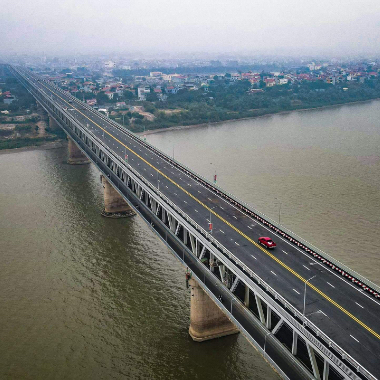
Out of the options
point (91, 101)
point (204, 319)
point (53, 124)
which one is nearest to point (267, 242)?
point (204, 319)

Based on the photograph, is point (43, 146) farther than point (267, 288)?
Yes

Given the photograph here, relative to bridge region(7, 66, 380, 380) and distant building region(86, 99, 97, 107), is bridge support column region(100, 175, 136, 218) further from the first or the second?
distant building region(86, 99, 97, 107)

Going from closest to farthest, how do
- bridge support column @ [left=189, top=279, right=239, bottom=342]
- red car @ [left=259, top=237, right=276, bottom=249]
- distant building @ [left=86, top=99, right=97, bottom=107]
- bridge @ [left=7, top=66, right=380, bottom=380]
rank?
bridge @ [left=7, top=66, right=380, bottom=380] → red car @ [left=259, top=237, right=276, bottom=249] → bridge support column @ [left=189, top=279, right=239, bottom=342] → distant building @ [left=86, top=99, right=97, bottom=107]

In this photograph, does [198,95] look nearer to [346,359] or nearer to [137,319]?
[137,319]

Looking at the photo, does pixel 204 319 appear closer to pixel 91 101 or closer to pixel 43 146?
pixel 43 146

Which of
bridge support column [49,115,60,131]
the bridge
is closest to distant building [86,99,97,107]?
bridge support column [49,115,60,131]
